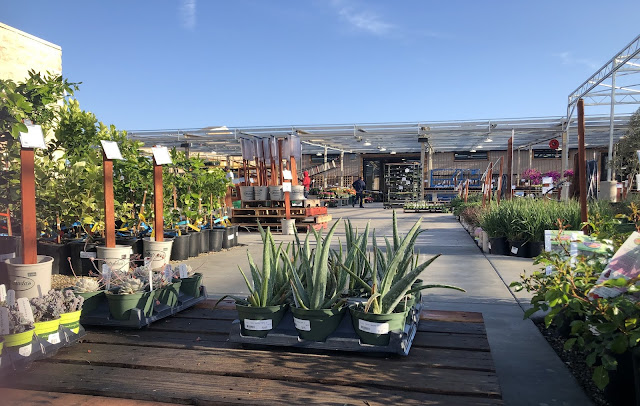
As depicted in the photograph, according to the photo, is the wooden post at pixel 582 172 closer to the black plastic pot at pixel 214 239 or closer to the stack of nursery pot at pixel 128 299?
the stack of nursery pot at pixel 128 299

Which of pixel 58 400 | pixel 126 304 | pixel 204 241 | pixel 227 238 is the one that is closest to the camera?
pixel 58 400

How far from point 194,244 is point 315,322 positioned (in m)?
4.71

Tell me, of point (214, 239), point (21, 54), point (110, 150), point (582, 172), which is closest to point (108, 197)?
point (110, 150)

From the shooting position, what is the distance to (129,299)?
91.0 inches

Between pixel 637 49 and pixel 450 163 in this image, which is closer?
pixel 637 49

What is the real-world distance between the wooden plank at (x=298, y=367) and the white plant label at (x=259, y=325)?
4.2 inches

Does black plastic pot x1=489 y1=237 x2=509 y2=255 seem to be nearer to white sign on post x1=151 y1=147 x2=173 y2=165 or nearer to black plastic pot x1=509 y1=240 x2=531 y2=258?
black plastic pot x1=509 y1=240 x2=531 y2=258

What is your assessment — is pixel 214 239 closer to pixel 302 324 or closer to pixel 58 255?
pixel 58 255

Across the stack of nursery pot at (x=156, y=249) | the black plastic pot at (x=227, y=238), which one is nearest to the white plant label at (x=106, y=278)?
the stack of nursery pot at (x=156, y=249)

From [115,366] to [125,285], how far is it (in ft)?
2.45

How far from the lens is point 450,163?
27.6 metres

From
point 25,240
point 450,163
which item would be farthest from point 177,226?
point 450,163

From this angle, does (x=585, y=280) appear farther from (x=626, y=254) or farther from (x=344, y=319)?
(x=344, y=319)

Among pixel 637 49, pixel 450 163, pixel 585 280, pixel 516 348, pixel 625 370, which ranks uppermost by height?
pixel 637 49
